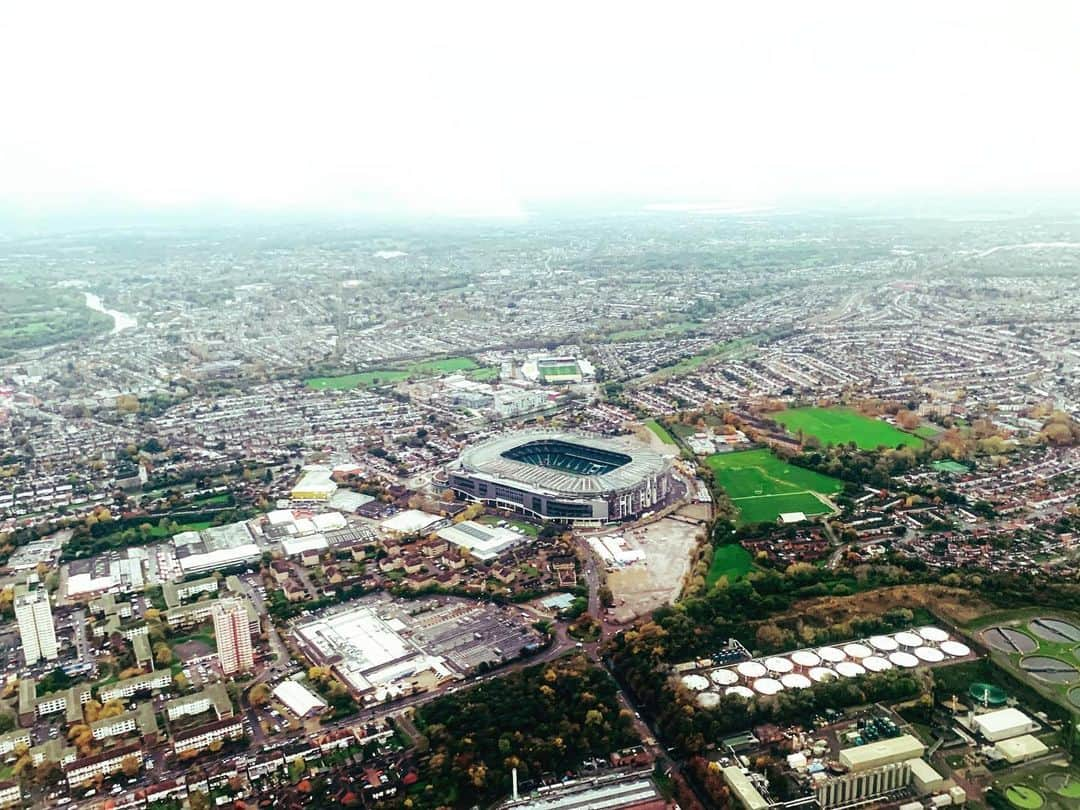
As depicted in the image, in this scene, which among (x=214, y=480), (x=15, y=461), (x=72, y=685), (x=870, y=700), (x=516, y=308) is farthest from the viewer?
(x=516, y=308)

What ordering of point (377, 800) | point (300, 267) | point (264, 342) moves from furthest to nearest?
1. point (300, 267)
2. point (264, 342)
3. point (377, 800)

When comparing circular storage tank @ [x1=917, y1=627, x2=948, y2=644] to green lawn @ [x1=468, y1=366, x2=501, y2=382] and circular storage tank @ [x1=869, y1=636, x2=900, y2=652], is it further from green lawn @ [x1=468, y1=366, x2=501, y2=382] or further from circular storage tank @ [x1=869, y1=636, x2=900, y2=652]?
green lawn @ [x1=468, y1=366, x2=501, y2=382]

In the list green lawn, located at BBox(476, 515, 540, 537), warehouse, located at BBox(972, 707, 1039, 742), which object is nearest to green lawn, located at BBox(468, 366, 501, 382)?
green lawn, located at BBox(476, 515, 540, 537)

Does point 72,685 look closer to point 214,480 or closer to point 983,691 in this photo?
point 214,480

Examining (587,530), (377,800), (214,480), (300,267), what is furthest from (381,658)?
(300,267)

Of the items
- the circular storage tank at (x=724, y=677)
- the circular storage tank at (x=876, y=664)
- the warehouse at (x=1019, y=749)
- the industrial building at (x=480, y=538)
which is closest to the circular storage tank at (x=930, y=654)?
the circular storage tank at (x=876, y=664)

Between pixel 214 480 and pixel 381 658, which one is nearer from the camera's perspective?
pixel 381 658
